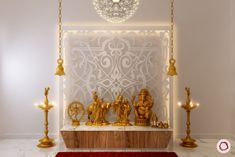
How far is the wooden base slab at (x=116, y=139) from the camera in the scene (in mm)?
4312

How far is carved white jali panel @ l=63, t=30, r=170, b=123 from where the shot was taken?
16.2 ft

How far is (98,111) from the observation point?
4.61 metres

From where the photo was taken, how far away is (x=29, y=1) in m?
4.97

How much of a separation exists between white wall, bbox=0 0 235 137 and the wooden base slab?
2.51 ft

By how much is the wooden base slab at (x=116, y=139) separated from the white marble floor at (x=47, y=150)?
0.19 meters

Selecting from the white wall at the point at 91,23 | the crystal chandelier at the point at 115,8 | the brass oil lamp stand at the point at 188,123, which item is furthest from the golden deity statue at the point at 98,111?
the crystal chandelier at the point at 115,8

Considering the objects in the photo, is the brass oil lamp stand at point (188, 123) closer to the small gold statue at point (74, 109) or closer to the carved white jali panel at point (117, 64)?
the carved white jali panel at point (117, 64)

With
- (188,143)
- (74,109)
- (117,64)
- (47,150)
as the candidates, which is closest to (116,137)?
(74,109)

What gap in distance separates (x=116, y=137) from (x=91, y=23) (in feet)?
6.80

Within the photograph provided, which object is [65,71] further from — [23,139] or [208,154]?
[208,154]

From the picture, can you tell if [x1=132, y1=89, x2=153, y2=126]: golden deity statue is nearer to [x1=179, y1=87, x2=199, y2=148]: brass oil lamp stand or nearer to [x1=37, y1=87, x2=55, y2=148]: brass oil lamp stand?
[x1=179, y1=87, x2=199, y2=148]: brass oil lamp stand

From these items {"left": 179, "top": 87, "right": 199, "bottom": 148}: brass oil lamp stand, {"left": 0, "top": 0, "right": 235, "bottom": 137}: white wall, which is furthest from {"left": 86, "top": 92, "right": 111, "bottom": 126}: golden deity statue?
{"left": 179, "top": 87, "right": 199, "bottom": 148}: brass oil lamp stand

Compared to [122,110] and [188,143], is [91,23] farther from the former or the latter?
[188,143]

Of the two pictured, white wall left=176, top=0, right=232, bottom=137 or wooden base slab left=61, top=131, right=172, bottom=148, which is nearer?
wooden base slab left=61, top=131, right=172, bottom=148
